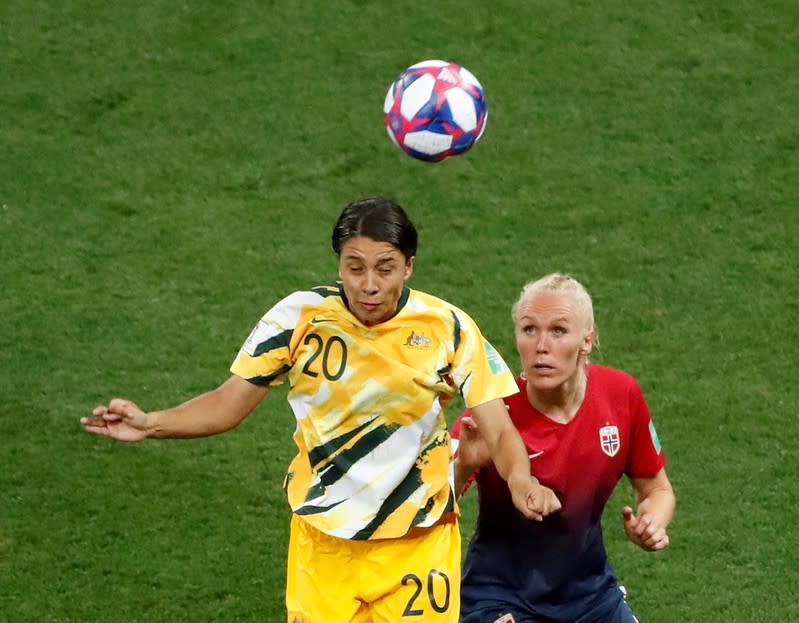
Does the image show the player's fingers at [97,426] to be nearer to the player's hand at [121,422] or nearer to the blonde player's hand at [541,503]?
the player's hand at [121,422]

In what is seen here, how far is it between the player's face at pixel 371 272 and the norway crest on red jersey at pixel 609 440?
36.6 inches

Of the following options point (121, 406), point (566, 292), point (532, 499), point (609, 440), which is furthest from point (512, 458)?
point (121, 406)

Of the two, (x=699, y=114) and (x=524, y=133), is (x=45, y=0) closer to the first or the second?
(x=524, y=133)

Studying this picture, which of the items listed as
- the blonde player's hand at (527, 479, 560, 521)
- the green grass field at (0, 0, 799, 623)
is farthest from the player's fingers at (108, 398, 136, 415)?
the green grass field at (0, 0, 799, 623)

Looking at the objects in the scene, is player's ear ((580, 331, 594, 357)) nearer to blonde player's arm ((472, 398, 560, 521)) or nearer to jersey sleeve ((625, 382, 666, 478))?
jersey sleeve ((625, 382, 666, 478))

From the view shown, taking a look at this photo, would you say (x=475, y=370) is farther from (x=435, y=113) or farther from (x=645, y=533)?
(x=435, y=113)

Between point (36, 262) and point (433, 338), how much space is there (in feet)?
16.8

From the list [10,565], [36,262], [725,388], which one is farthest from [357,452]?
[36,262]

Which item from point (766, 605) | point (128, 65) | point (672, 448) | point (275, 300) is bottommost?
point (766, 605)

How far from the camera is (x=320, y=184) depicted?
10.2 meters

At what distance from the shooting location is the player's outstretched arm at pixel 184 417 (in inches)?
195

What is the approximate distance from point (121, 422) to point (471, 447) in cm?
119

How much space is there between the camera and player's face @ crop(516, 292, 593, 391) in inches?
203

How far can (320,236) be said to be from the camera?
9.80 meters
